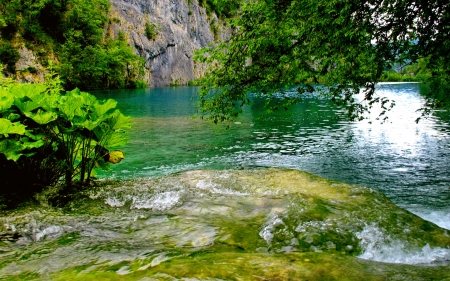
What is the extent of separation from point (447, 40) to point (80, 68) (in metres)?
60.4

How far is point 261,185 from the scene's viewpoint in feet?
18.6

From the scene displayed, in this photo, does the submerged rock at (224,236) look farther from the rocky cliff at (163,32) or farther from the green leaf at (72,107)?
the rocky cliff at (163,32)

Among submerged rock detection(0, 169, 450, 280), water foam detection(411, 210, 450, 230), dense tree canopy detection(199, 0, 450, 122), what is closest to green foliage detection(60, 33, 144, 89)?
dense tree canopy detection(199, 0, 450, 122)

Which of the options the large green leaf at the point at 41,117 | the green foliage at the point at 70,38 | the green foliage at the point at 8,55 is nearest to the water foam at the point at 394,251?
the large green leaf at the point at 41,117

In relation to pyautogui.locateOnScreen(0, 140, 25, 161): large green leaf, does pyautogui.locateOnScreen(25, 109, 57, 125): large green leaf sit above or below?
above

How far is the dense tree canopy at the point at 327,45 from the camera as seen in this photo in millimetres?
7039

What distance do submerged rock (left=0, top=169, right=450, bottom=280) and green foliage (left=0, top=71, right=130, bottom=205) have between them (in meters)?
0.76

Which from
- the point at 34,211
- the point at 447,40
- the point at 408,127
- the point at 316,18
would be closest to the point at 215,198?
the point at 34,211

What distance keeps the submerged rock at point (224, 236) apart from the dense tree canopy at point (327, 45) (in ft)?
12.3

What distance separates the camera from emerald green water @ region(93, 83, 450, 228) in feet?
30.6

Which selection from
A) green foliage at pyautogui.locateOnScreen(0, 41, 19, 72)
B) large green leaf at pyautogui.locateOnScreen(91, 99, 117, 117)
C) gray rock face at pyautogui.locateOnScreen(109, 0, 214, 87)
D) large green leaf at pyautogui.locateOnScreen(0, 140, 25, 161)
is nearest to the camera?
large green leaf at pyautogui.locateOnScreen(0, 140, 25, 161)

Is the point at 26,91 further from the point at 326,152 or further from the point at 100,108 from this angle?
the point at 326,152

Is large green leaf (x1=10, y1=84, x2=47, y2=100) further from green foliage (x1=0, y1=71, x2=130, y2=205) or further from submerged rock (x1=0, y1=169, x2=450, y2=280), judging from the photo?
submerged rock (x1=0, y1=169, x2=450, y2=280)

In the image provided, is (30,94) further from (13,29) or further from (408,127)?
(13,29)
